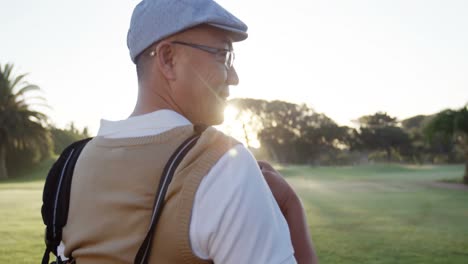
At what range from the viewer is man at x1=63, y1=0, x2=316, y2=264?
3.68ft

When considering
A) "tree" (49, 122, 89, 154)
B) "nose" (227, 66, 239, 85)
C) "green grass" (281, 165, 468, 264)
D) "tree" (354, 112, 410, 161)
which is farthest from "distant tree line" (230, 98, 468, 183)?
"nose" (227, 66, 239, 85)

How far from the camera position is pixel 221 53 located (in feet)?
4.73

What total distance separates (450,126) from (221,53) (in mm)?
26801

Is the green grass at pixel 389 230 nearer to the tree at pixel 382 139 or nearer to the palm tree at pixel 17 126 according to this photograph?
the palm tree at pixel 17 126

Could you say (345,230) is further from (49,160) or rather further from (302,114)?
(302,114)

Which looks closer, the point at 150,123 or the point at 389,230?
the point at 150,123

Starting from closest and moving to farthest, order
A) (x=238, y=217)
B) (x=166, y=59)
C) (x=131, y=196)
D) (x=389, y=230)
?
1. (x=238, y=217)
2. (x=131, y=196)
3. (x=166, y=59)
4. (x=389, y=230)

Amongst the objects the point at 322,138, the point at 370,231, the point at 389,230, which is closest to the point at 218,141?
the point at 370,231

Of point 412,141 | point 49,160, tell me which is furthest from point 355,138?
point 49,160

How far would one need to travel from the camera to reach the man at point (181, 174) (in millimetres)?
1121

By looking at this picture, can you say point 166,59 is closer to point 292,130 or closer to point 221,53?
point 221,53

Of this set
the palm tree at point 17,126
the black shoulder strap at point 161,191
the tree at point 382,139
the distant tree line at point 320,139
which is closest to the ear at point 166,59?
the black shoulder strap at point 161,191

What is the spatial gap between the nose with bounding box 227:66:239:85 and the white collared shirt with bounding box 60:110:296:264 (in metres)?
0.36

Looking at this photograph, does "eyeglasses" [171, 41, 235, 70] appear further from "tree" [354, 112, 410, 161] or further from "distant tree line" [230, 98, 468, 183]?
"tree" [354, 112, 410, 161]
